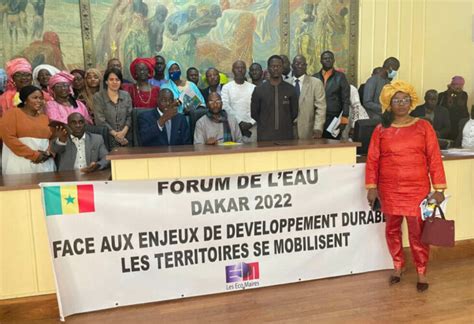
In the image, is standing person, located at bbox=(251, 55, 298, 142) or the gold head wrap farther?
standing person, located at bbox=(251, 55, 298, 142)

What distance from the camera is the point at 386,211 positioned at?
3.09 meters

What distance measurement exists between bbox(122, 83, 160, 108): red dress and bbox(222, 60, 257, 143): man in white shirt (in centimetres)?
76

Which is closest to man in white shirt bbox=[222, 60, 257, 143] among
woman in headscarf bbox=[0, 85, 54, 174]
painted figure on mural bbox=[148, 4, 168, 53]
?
painted figure on mural bbox=[148, 4, 168, 53]

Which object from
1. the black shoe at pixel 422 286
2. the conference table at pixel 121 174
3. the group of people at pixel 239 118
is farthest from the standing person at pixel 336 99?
the black shoe at pixel 422 286

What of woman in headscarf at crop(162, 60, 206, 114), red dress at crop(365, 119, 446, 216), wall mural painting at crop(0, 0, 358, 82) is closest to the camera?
red dress at crop(365, 119, 446, 216)

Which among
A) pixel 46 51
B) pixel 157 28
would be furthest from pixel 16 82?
pixel 157 28

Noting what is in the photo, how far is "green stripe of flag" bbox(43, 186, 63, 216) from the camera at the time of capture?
261 cm

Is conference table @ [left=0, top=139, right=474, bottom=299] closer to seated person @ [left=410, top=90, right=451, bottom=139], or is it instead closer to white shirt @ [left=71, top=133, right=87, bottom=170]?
white shirt @ [left=71, top=133, right=87, bottom=170]

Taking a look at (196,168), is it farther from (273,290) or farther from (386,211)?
(386,211)

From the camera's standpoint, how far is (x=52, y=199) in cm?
262

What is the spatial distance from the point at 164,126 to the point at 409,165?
Result: 2.13m

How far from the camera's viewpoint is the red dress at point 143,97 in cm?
490

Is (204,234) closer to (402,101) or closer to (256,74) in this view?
(402,101)

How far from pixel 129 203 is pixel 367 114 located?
361cm
